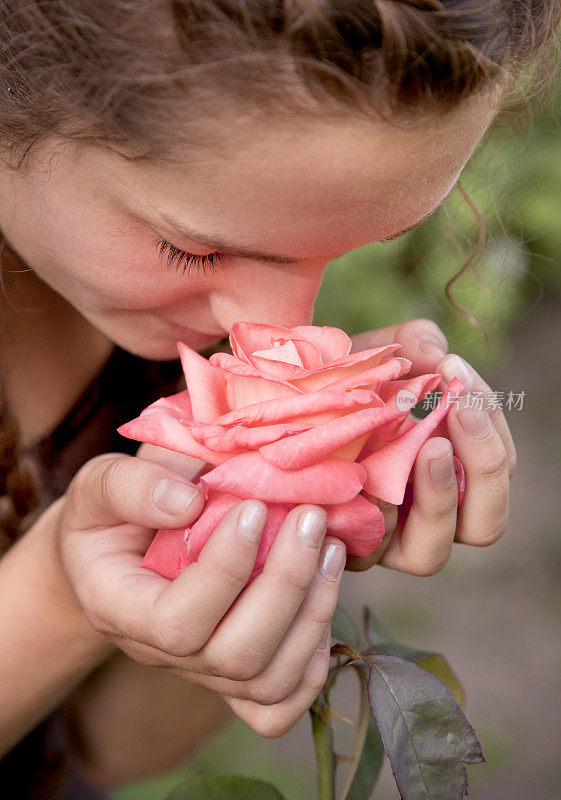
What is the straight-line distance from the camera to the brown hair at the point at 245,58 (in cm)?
51

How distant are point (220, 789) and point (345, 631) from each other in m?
0.18

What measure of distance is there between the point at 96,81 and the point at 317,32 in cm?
19

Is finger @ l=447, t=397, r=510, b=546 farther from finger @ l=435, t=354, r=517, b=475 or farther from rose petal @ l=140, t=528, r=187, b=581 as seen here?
rose petal @ l=140, t=528, r=187, b=581

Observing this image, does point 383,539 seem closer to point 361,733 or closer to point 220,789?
point 361,733

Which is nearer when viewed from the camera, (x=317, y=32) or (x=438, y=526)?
(x=317, y=32)

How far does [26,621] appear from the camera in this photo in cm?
85

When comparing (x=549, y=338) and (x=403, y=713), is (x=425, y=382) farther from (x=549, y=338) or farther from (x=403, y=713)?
(x=549, y=338)

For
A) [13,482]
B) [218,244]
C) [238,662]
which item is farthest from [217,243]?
[13,482]

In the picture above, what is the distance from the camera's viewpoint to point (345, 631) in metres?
0.70

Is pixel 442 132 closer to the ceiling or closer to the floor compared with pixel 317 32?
closer to the floor

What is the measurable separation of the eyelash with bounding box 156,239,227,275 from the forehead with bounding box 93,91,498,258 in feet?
0.14

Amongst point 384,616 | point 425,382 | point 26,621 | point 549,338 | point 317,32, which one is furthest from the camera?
point 549,338

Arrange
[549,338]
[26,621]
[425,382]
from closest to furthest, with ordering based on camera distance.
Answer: [425,382], [26,621], [549,338]

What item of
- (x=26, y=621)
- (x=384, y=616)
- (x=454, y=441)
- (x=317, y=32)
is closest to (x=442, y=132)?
(x=317, y=32)
